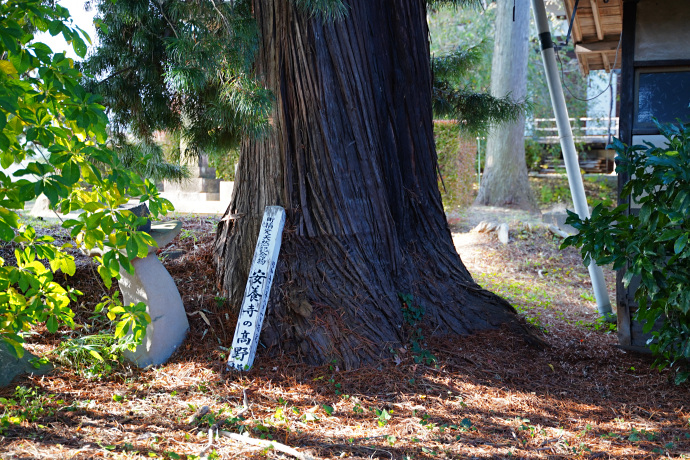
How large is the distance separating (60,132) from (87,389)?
1.58 metres

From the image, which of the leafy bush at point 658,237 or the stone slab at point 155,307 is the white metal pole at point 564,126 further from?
the stone slab at point 155,307

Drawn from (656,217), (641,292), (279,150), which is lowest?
(641,292)

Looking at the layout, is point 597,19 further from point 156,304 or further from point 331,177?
point 156,304

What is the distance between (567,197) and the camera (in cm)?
1367

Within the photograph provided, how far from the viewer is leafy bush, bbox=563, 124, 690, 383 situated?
321 centimetres

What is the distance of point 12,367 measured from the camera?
11.0ft

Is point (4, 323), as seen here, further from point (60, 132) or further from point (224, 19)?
point (224, 19)

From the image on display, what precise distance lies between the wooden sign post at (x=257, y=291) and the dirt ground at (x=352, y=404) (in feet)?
0.40

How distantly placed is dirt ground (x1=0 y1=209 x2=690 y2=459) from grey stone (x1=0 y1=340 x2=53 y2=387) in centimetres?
6

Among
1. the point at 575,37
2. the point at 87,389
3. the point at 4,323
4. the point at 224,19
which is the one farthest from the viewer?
the point at 575,37

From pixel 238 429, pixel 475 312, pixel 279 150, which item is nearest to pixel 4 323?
pixel 238 429

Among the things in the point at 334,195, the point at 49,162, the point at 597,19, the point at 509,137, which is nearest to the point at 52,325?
the point at 49,162

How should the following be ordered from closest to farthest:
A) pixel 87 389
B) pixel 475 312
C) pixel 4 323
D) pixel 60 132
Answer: pixel 60 132, pixel 4 323, pixel 87 389, pixel 475 312

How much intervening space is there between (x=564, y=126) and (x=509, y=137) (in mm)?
7594
